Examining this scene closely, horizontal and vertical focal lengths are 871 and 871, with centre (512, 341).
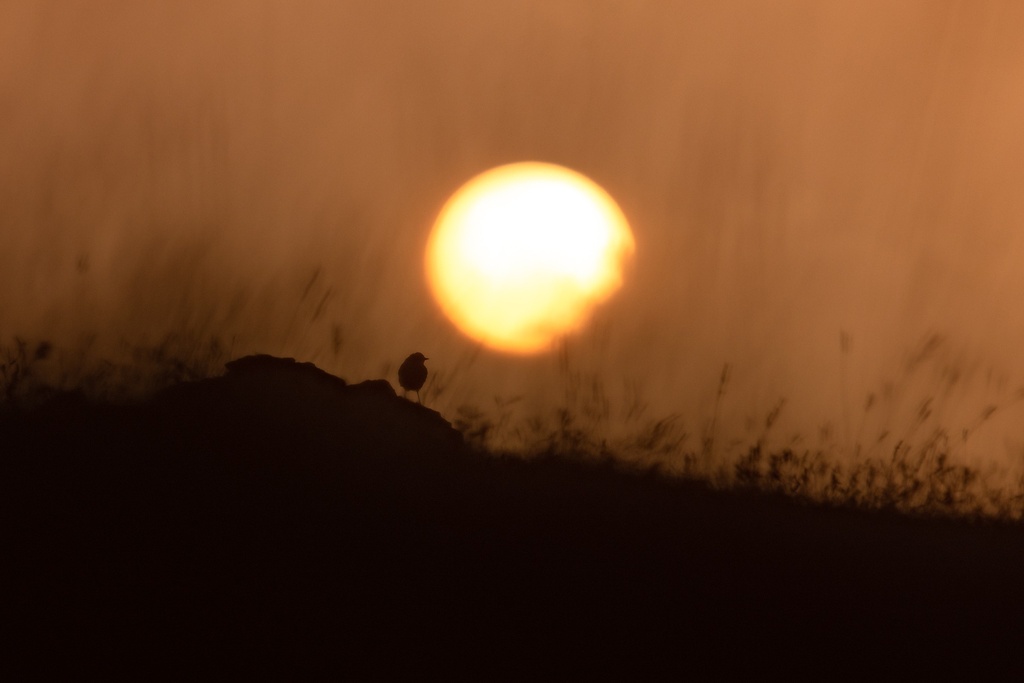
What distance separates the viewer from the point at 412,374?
369 centimetres

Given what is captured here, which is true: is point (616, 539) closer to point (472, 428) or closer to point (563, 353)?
point (472, 428)

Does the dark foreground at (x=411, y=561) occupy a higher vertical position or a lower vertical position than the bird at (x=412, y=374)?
lower

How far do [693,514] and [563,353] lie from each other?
961 mm

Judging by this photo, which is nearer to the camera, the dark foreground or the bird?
the dark foreground

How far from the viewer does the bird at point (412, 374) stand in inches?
145

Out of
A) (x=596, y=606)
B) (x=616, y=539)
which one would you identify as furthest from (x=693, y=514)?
(x=596, y=606)

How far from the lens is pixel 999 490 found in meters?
3.70

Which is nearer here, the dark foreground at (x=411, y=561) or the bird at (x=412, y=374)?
the dark foreground at (x=411, y=561)

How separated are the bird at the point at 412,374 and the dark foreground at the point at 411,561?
0.25m

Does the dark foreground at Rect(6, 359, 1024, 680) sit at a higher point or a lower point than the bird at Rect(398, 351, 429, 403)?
lower

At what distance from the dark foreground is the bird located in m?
0.25

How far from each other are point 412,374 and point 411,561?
94 centimetres

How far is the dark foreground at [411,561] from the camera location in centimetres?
278

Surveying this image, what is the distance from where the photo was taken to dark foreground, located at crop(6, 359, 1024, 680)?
9.13ft
